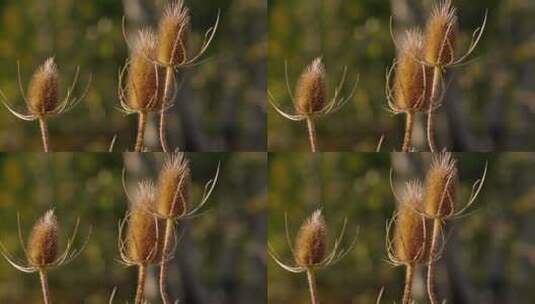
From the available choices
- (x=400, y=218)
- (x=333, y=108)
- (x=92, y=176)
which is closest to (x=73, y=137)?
(x=92, y=176)

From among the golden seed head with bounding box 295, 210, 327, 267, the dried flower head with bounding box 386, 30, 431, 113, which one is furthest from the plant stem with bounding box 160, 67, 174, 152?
the dried flower head with bounding box 386, 30, 431, 113

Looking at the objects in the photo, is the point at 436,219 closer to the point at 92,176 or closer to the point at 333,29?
the point at 333,29

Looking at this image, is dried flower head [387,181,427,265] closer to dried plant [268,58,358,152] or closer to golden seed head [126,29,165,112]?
dried plant [268,58,358,152]

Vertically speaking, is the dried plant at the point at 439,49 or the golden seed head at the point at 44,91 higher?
the dried plant at the point at 439,49

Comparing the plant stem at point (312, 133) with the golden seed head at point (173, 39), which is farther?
the plant stem at point (312, 133)

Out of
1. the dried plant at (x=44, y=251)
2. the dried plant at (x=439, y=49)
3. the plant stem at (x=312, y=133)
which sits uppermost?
the dried plant at (x=439, y=49)

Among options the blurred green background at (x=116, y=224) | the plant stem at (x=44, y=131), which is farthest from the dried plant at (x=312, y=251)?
the plant stem at (x=44, y=131)

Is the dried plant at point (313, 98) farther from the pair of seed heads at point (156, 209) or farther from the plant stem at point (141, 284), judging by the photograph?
the plant stem at point (141, 284)

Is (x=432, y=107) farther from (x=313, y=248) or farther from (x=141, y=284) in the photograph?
(x=141, y=284)
